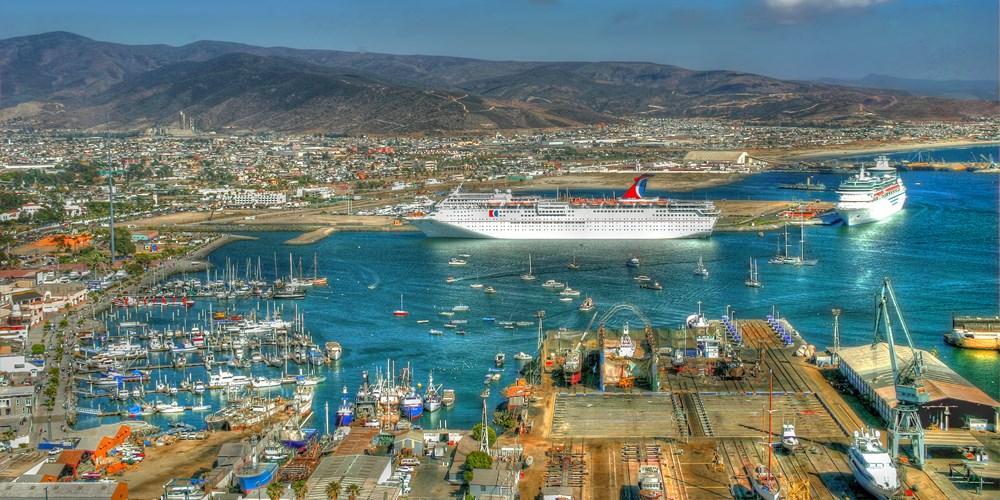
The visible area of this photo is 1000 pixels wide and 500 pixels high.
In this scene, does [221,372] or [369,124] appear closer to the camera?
[221,372]

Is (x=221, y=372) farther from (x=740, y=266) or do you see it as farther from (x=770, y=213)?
(x=770, y=213)

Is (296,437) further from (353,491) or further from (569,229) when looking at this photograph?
(569,229)

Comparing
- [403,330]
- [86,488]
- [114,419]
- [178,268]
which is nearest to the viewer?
[86,488]

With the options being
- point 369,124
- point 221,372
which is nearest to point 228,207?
point 221,372

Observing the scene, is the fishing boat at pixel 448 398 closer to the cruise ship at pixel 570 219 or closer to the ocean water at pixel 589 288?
the ocean water at pixel 589 288

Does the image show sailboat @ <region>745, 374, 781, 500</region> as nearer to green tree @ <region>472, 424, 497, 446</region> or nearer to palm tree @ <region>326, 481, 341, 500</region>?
green tree @ <region>472, 424, 497, 446</region>

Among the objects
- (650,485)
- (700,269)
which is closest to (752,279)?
(700,269)

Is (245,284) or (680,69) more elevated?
(680,69)

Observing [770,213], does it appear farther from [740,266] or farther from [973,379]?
[973,379]

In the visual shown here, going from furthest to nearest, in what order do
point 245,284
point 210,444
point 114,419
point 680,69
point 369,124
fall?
point 680,69 < point 369,124 < point 245,284 < point 114,419 < point 210,444
